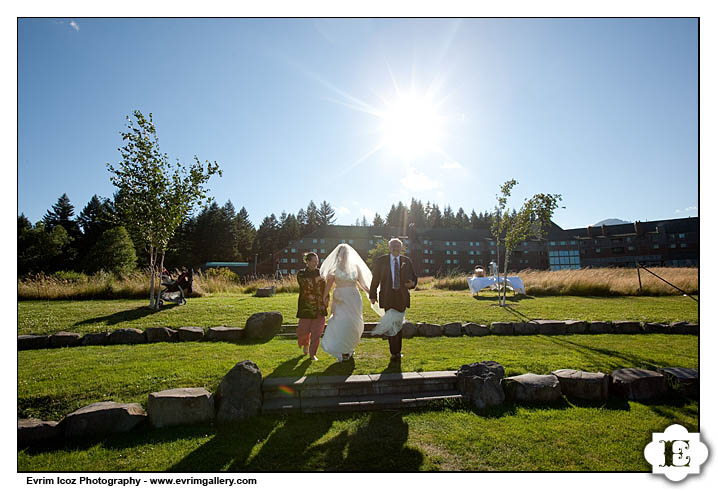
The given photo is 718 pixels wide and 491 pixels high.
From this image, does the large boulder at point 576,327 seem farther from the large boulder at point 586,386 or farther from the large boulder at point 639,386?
the large boulder at point 586,386

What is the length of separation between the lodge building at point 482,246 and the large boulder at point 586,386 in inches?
1918

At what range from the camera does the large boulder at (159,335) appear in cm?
807

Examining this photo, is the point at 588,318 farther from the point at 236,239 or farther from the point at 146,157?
the point at 236,239

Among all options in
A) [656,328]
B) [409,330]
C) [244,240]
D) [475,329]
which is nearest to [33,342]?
[409,330]

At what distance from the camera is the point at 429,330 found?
346 inches

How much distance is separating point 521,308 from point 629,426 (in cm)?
968

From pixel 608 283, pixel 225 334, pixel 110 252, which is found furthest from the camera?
pixel 110 252

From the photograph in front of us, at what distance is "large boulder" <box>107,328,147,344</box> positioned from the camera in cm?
793

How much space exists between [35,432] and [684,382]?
7798mm

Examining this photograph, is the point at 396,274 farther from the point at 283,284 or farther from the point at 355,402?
the point at 283,284

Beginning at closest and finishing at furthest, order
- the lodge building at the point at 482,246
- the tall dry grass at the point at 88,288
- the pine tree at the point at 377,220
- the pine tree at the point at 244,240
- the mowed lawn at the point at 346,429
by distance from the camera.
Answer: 1. the mowed lawn at the point at 346,429
2. the tall dry grass at the point at 88,288
3. the lodge building at the point at 482,246
4. the pine tree at the point at 244,240
5. the pine tree at the point at 377,220

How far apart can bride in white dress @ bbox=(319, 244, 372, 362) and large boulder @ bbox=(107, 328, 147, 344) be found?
15.4ft

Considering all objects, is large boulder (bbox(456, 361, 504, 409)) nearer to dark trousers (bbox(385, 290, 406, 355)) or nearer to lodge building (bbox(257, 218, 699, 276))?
dark trousers (bbox(385, 290, 406, 355))

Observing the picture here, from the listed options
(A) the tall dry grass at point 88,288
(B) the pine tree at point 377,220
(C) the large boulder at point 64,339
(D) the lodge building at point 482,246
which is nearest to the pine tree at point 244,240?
(D) the lodge building at point 482,246
